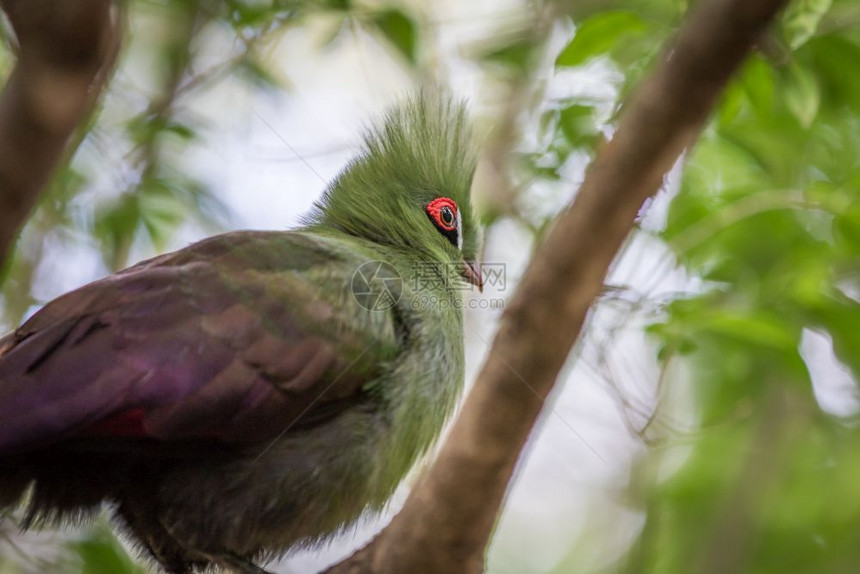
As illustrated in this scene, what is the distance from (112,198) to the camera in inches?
147

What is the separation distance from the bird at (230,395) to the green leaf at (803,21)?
3.72 feet

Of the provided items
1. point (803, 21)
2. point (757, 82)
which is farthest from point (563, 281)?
point (757, 82)

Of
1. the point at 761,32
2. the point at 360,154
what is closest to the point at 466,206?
the point at 360,154

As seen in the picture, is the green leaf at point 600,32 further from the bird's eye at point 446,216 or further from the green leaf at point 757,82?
the bird's eye at point 446,216

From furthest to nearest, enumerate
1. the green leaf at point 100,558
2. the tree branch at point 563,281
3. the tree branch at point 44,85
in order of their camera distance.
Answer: the green leaf at point 100,558
the tree branch at point 44,85
the tree branch at point 563,281

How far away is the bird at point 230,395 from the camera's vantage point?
2225mm

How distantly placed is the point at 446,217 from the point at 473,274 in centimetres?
20

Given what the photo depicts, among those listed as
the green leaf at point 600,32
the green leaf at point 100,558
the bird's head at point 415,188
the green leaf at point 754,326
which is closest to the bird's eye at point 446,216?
the bird's head at point 415,188

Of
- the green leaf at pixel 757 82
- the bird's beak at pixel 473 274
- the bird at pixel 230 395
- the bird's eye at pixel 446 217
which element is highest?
the green leaf at pixel 757 82

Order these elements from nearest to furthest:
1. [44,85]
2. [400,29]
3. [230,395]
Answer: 1. [44,85]
2. [230,395]
3. [400,29]

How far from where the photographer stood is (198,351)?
7.52 feet

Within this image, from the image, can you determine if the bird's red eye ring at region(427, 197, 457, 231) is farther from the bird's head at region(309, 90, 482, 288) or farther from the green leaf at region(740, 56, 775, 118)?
the green leaf at region(740, 56, 775, 118)

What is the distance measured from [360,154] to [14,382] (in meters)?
1.30

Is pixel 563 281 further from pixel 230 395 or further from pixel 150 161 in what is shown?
pixel 150 161
